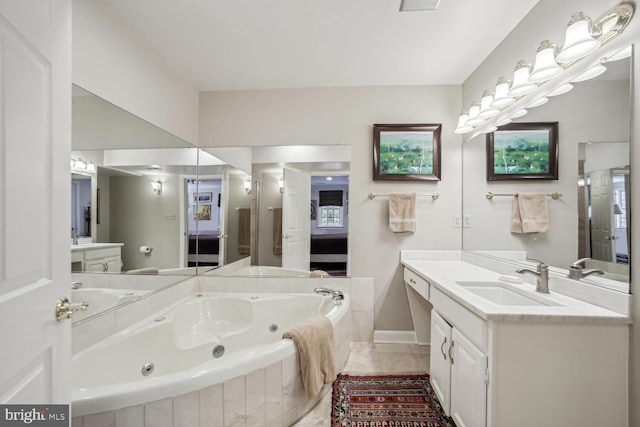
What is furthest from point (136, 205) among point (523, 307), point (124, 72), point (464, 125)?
point (464, 125)

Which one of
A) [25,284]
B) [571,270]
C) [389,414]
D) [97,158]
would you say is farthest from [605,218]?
[97,158]

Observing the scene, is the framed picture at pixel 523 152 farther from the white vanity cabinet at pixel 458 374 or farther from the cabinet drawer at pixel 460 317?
the white vanity cabinet at pixel 458 374

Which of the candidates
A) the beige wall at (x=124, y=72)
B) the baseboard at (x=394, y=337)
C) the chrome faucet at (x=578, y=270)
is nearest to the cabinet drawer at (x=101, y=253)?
the beige wall at (x=124, y=72)

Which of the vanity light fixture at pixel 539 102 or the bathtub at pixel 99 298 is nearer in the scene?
the bathtub at pixel 99 298

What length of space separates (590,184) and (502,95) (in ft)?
2.56

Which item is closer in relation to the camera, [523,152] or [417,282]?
[523,152]

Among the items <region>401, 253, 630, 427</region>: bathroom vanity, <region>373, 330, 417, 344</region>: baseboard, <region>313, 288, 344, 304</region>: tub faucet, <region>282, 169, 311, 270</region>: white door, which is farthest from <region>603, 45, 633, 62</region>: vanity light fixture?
<region>373, 330, 417, 344</region>: baseboard

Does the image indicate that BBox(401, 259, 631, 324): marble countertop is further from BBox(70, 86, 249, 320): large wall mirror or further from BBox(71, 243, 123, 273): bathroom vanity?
BBox(71, 243, 123, 273): bathroom vanity

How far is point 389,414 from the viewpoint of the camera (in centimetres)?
151

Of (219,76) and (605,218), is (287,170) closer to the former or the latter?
(219,76)

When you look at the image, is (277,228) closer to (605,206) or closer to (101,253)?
(101,253)

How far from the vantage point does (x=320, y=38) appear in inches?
68.4

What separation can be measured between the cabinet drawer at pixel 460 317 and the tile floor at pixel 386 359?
713 millimetres

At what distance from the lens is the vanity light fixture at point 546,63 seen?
131 centimetres
